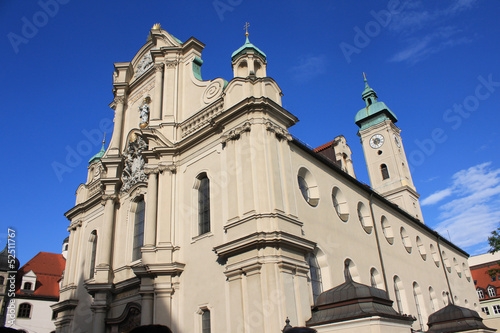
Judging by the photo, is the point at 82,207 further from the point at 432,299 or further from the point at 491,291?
the point at 491,291

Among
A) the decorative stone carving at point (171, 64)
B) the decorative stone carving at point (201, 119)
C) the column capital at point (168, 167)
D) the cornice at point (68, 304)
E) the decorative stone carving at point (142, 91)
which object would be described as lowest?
the cornice at point (68, 304)

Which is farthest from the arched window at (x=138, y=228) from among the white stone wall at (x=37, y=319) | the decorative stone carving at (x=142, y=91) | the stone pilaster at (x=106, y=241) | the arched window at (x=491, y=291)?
the arched window at (x=491, y=291)

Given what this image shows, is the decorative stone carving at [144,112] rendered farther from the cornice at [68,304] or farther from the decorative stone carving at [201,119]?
the cornice at [68,304]

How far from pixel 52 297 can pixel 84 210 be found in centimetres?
1708

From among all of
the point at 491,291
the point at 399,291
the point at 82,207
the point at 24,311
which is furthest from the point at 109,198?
the point at 491,291

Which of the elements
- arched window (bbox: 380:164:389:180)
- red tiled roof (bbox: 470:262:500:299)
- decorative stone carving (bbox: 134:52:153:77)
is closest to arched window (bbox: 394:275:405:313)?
decorative stone carving (bbox: 134:52:153:77)

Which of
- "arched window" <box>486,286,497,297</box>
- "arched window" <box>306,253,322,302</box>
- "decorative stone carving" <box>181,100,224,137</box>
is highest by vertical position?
"decorative stone carving" <box>181,100,224,137</box>

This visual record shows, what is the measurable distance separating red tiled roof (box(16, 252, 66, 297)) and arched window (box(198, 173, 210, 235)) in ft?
89.4

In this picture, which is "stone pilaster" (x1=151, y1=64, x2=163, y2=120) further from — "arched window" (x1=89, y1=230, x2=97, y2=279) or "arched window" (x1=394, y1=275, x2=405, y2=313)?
"arched window" (x1=394, y1=275, x2=405, y2=313)

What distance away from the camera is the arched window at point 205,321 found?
14.4 metres

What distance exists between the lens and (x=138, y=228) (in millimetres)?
20391

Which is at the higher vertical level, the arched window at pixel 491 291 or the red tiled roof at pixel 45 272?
the red tiled roof at pixel 45 272

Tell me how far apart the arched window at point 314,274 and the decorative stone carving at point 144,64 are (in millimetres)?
15205

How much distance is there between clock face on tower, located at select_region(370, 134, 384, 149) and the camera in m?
45.2
